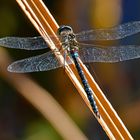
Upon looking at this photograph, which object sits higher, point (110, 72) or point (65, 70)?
point (110, 72)

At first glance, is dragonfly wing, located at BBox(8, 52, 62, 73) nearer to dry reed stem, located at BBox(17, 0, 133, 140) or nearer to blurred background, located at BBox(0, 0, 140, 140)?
dry reed stem, located at BBox(17, 0, 133, 140)

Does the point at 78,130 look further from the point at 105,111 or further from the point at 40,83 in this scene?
the point at 105,111

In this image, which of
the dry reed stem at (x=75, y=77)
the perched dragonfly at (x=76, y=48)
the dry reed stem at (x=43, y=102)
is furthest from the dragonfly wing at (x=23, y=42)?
the dry reed stem at (x=43, y=102)

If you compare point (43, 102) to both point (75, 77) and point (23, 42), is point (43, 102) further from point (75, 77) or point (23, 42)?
point (75, 77)

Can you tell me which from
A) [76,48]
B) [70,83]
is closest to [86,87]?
[76,48]

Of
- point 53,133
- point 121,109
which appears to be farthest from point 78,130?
point 121,109
